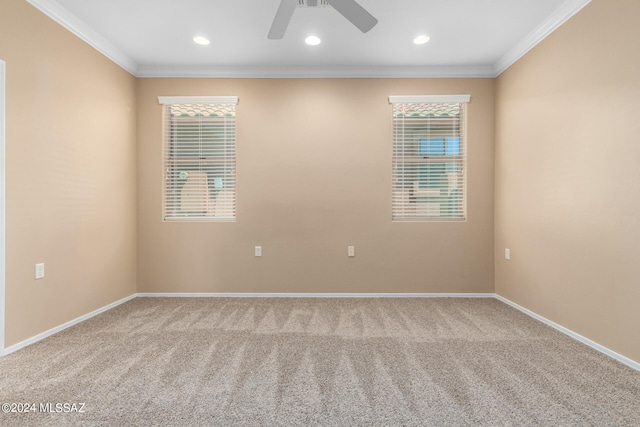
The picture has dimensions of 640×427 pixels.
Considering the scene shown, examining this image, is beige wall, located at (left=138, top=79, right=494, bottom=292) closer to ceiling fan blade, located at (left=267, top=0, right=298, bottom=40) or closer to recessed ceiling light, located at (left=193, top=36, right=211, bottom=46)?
recessed ceiling light, located at (left=193, top=36, right=211, bottom=46)

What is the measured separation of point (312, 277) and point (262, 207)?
1.03 metres

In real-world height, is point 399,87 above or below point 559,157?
above

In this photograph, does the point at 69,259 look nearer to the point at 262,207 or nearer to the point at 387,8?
the point at 262,207

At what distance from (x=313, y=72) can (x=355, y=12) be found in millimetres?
1821

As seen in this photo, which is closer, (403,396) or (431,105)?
(403,396)

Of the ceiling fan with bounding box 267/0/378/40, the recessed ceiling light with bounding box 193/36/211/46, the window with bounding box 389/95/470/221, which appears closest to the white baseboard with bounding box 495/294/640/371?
the window with bounding box 389/95/470/221

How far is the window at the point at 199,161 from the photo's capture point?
11.8 feet

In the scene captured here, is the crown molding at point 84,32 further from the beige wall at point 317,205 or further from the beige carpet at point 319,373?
the beige carpet at point 319,373

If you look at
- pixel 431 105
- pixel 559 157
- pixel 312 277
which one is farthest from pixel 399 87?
pixel 312 277

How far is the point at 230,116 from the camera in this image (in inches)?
141

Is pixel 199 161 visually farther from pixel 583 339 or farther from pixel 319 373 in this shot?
pixel 583 339

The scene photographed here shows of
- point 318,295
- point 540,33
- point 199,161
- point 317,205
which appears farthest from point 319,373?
point 540,33

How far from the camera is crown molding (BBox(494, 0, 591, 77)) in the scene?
2377mm

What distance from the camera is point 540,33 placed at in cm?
273
